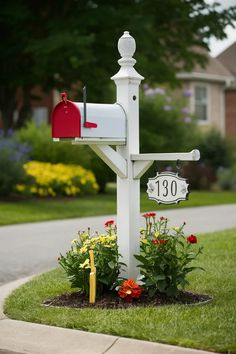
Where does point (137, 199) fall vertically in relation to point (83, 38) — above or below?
below

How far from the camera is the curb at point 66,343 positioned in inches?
216

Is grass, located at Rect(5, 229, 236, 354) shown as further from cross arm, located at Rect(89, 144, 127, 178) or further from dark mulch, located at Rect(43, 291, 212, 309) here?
cross arm, located at Rect(89, 144, 127, 178)

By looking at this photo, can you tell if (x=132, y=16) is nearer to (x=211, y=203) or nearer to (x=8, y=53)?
(x=8, y=53)

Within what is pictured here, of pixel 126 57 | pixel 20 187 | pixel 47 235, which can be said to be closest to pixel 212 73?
pixel 20 187

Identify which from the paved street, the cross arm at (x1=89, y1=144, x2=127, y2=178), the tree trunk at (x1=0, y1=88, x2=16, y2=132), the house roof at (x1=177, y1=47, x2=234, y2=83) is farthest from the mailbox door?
the house roof at (x1=177, y1=47, x2=234, y2=83)

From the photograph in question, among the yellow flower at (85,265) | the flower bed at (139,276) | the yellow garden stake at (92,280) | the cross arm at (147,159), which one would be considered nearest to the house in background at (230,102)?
the cross arm at (147,159)

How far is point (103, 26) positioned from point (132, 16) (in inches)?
38.5

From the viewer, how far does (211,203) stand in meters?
21.2

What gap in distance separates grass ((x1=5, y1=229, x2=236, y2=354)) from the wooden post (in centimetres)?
73

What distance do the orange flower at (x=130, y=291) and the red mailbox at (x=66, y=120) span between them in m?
1.37

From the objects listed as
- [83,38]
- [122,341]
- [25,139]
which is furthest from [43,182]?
[122,341]

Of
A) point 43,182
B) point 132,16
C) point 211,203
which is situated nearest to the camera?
point 43,182

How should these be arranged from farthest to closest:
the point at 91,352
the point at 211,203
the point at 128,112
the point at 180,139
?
the point at 180,139 → the point at 211,203 → the point at 128,112 → the point at 91,352

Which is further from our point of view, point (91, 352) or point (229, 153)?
point (229, 153)
